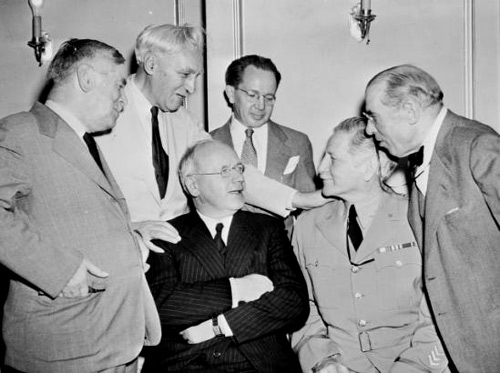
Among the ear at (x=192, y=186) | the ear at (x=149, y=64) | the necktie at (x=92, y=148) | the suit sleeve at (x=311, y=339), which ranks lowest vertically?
the suit sleeve at (x=311, y=339)

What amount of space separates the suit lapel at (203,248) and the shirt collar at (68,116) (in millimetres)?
703

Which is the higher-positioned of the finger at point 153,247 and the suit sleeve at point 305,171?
the suit sleeve at point 305,171

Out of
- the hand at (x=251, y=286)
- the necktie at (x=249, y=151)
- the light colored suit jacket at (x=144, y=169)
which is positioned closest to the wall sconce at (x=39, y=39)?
the light colored suit jacket at (x=144, y=169)

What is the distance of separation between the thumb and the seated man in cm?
110

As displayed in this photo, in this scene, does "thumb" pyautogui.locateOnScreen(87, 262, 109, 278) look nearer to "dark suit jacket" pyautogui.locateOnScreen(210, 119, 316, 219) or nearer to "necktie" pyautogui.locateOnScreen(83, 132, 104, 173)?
"necktie" pyautogui.locateOnScreen(83, 132, 104, 173)

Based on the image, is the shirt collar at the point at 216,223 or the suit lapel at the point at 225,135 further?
the suit lapel at the point at 225,135

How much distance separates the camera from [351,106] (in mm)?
4457

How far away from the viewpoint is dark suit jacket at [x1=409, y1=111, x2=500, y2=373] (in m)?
2.35

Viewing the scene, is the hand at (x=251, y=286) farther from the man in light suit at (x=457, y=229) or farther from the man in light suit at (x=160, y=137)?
the man in light suit at (x=457, y=229)

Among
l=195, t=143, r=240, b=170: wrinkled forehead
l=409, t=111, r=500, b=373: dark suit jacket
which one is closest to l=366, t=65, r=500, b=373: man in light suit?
l=409, t=111, r=500, b=373: dark suit jacket

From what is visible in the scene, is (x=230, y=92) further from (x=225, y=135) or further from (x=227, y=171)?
(x=227, y=171)

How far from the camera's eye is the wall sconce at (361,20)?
4.30 metres

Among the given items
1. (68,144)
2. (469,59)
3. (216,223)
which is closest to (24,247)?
(68,144)

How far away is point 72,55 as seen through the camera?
7.78 ft
